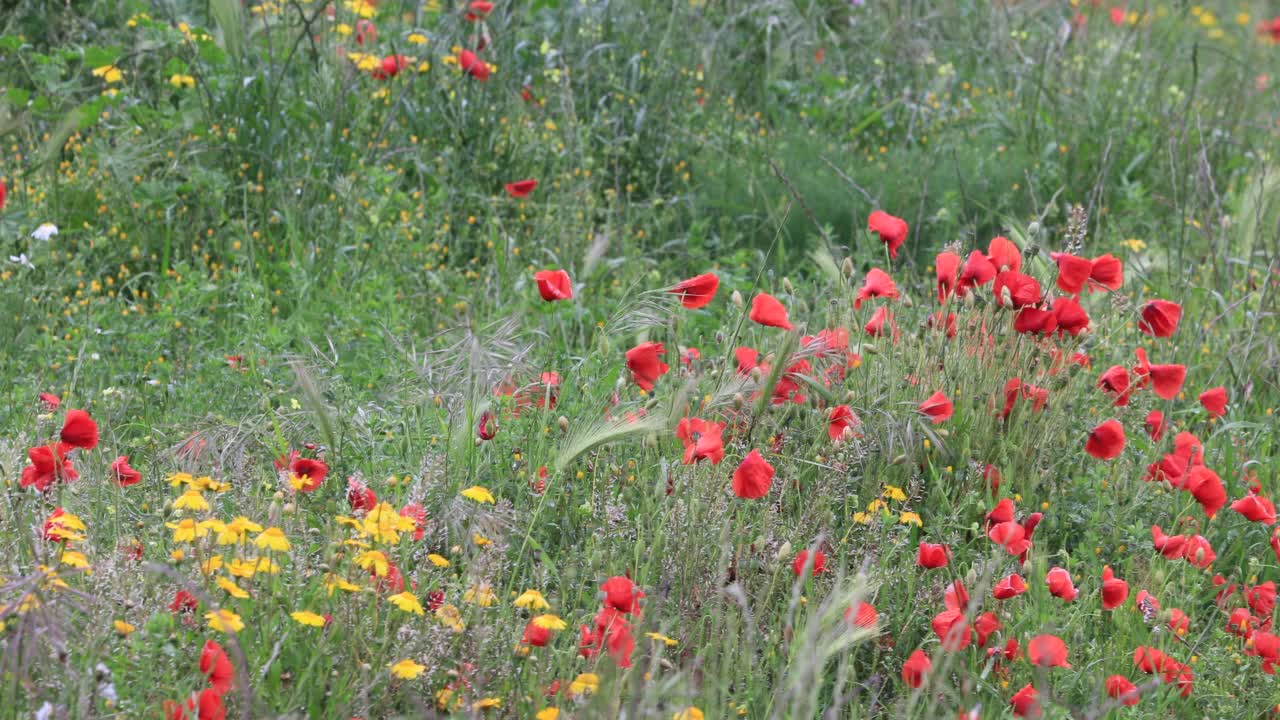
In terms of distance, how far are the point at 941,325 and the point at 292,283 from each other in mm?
1744

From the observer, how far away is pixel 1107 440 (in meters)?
2.73

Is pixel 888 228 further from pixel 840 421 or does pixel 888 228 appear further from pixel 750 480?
pixel 750 480

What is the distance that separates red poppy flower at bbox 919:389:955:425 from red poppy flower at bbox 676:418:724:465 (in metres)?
0.50

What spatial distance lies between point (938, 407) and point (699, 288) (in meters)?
0.56

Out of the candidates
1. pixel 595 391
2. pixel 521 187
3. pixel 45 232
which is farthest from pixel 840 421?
pixel 45 232

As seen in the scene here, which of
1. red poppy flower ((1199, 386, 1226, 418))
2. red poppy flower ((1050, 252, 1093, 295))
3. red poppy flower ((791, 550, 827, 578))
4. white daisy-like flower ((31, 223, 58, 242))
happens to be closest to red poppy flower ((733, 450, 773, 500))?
red poppy flower ((791, 550, 827, 578))

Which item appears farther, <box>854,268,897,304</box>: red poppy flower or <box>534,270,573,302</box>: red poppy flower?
<box>854,268,897,304</box>: red poppy flower

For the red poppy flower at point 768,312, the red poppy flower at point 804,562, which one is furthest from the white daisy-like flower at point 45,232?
the red poppy flower at point 804,562

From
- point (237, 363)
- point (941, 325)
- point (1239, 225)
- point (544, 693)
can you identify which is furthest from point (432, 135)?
point (544, 693)

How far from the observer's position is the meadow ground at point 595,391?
202 cm

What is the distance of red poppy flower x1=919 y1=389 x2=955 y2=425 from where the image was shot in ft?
9.05

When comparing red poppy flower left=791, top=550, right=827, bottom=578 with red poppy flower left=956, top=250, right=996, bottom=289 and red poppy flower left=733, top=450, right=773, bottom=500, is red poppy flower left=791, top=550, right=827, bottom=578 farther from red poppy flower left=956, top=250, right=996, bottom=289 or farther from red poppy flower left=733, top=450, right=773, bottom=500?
red poppy flower left=956, top=250, right=996, bottom=289

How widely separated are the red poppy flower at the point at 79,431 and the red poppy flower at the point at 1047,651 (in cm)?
154

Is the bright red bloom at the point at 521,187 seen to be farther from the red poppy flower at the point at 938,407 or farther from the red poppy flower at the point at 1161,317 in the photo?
the red poppy flower at the point at 1161,317
